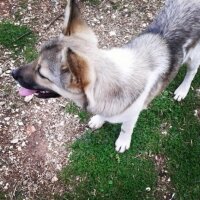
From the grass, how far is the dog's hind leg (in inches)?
4.3

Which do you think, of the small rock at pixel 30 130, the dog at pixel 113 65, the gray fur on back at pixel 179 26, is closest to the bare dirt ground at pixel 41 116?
the small rock at pixel 30 130

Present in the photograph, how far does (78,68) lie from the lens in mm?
2787

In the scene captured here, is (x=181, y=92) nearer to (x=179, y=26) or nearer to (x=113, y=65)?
(x=179, y=26)

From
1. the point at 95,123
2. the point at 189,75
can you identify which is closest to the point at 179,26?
the point at 189,75

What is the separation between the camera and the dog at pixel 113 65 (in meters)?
3.09

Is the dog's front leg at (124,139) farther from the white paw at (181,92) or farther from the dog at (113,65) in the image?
the white paw at (181,92)

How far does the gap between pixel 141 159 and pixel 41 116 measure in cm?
121

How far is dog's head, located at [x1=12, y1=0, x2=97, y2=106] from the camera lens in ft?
9.83

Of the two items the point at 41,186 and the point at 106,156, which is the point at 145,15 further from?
the point at 41,186

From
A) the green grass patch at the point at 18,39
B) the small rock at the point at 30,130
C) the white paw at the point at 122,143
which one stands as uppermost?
the green grass patch at the point at 18,39

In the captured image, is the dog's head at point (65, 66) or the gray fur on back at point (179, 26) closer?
the dog's head at point (65, 66)

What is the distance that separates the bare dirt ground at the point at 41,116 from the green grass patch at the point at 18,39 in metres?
0.08

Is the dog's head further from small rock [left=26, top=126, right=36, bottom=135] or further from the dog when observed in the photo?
small rock [left=26, top=126, right=36, bottom=135]

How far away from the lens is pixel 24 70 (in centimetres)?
352
